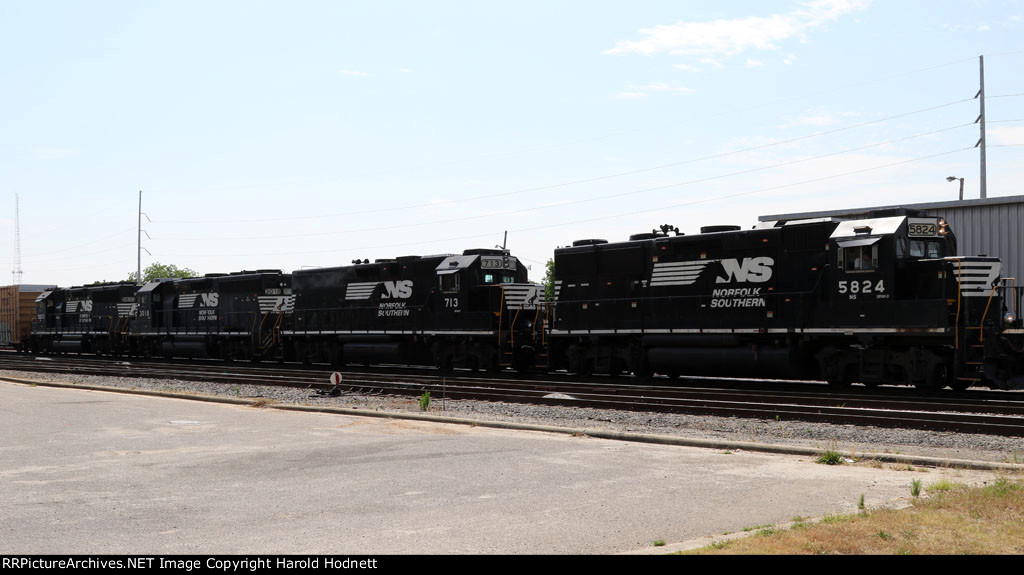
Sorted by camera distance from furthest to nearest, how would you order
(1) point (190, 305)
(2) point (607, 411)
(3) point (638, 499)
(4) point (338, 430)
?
(1) point (190, 305), (2) point (607, 411), (4) point (338, 430), (3) point (638, 499)

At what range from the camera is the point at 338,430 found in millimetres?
14070

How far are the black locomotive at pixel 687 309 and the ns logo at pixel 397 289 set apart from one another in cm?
5

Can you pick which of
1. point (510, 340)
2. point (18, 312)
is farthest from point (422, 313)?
point (18, 312)

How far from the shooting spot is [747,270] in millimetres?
22484

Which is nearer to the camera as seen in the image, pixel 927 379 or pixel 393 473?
pixel 393 473

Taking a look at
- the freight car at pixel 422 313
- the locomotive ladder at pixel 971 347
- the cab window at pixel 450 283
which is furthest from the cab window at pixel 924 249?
the cab window at pixel 450 283

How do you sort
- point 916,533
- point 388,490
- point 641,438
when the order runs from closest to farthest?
1. point 916,533
2. point 388,490
3. point 641,438

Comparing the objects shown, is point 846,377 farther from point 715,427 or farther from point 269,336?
point 269,336

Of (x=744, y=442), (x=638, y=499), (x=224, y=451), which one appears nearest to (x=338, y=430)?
(x=224, y=451)

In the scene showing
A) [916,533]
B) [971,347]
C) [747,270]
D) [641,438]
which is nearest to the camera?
[916,533]

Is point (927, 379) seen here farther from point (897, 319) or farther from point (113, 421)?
point (113, 421)

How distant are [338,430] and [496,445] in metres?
3.17

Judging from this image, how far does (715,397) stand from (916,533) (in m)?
12.5

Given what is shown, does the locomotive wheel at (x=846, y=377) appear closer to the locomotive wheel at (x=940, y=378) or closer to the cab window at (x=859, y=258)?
the locomotive wheel at (x=940, y=378)
